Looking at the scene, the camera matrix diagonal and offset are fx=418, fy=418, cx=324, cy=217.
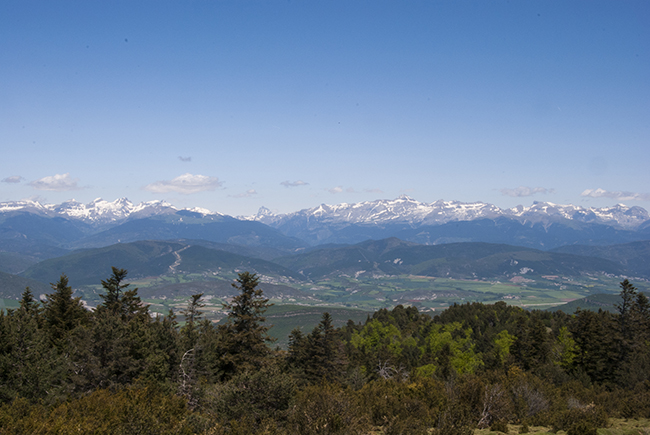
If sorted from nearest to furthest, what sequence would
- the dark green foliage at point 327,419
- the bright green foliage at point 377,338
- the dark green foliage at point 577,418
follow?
1. the dark green foliage at point 327,419
2. the dark green foliage at point 577,418
3. the bright green foliage at point 377,338

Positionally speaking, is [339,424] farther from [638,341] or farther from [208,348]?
[638,341]

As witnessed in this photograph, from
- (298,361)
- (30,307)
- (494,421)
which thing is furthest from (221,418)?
(30,307)

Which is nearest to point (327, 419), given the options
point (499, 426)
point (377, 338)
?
point (499, 426)

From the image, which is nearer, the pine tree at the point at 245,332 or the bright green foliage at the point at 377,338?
the pine tree at the point at 245,332

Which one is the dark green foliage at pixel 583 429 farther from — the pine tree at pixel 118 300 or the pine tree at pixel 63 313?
the pine tree at pixel 63 313

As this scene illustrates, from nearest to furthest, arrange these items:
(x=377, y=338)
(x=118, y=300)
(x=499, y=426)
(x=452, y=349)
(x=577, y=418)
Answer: (x=499, y=426) < (x=577, y=418) < (x=118, y=300) < (x=452, y=349) < (x=377, y=338)

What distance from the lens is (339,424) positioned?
56.3ft

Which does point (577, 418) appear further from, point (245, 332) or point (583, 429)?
point (245, 332)

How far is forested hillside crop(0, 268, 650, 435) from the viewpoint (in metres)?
18.8

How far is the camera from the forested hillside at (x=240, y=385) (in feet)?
61.6

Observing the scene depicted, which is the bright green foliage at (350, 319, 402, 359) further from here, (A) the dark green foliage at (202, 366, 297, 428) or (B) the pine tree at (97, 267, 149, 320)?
(A) the dark green foliage at (202, 366, 297, 428)

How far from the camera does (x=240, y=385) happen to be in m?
21.7

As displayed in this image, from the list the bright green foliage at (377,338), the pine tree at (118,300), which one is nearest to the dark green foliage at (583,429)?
the pine tree at (118,300)

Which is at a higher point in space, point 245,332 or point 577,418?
point 245,332
